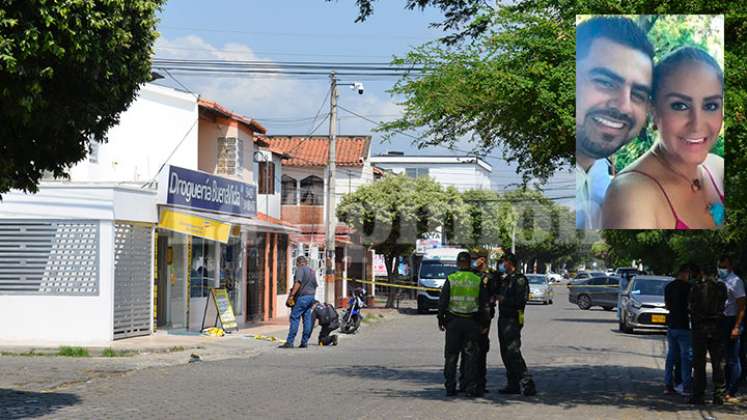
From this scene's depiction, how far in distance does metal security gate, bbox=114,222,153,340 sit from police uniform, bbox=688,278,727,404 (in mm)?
13399

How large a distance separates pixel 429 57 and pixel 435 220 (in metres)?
36.3

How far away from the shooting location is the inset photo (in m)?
12.6

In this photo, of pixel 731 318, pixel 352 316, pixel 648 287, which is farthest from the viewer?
pixel 648 287

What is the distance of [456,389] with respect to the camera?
1519 centimetres

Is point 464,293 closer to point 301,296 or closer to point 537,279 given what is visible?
point 301,296

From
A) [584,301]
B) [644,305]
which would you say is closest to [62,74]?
[644,305]

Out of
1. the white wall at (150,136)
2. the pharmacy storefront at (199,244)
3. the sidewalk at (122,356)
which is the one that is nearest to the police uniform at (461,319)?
the sidewalk at (122,356)

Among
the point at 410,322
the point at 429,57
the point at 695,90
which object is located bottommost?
the point at 410,322

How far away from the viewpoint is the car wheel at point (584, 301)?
4966 cm

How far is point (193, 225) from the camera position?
87.0 ft

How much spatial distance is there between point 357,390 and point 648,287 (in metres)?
18.4

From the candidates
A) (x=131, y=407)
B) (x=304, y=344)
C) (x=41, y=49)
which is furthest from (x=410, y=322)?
(x=41, y=49)

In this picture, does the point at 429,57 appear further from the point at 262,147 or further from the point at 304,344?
the point at 262,147

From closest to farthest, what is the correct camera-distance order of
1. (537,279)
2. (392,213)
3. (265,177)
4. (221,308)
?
(221,308) → (265,177) → (392,213) → (537,279)
